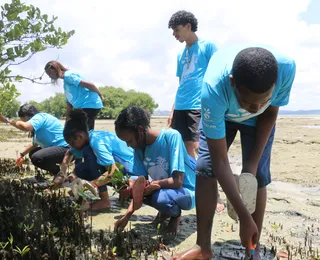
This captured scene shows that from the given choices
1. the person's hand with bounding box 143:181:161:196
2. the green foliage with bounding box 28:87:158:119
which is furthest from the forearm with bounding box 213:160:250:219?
the green foliage with bounding box 28:87:158:119

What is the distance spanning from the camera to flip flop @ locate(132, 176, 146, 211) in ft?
9.55

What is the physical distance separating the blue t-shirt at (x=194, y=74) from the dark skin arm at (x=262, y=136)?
178cm

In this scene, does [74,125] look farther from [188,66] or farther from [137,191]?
[188,66]

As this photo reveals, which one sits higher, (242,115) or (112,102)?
(112,102)

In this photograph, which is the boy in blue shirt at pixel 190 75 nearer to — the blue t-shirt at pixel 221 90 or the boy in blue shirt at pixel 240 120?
the boy in blue shirt at pixel 240 120

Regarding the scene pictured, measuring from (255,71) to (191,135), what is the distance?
8.17 feet

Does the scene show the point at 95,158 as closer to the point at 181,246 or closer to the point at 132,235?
the point at 132,235

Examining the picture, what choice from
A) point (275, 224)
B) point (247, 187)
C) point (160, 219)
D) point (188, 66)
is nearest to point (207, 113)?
point (247, 187)

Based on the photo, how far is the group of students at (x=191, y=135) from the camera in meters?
2.05

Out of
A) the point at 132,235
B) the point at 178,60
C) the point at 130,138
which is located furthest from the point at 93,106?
the point at 132,235

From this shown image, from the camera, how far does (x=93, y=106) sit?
17.2 feet

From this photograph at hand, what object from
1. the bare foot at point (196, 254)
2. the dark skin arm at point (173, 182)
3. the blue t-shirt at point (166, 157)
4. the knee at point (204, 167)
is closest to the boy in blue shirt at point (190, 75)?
the blue t-shirt at point (166, 157)

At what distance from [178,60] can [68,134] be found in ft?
5.42

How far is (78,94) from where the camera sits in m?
5.21
